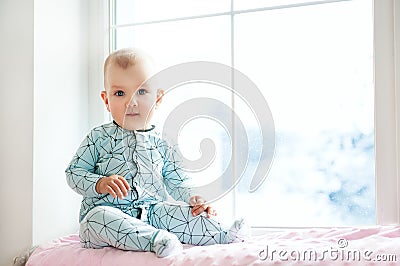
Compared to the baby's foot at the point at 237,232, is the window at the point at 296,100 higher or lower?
higher

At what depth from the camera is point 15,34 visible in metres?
1.63

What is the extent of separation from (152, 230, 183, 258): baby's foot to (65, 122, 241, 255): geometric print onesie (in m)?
0.03

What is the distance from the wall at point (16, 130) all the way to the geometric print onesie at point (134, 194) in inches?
8.4

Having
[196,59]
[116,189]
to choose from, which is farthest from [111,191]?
[196,59]

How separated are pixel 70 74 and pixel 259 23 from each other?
60cm

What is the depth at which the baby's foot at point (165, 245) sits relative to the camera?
4.05 ft

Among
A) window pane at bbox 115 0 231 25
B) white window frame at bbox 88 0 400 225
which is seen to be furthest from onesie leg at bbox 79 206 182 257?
window pane at bbox 115 0 231 25

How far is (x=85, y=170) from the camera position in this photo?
1.45 meters

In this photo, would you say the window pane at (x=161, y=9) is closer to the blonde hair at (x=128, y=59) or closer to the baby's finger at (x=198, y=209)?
the blonde hair at (x=128, y=59)

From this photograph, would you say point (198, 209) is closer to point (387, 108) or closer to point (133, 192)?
point (133, 192)

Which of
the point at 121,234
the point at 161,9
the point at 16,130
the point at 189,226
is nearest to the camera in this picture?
the point at 121,234

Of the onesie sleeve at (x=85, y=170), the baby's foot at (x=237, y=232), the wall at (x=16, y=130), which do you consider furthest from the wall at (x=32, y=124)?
the baby's foot at (x=237, y=232)

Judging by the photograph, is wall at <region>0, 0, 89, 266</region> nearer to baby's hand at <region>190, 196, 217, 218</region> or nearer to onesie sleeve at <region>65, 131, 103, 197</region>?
onesie sleeve at <region>65, 131, 103, 197</region>

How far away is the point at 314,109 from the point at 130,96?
0.53 m
